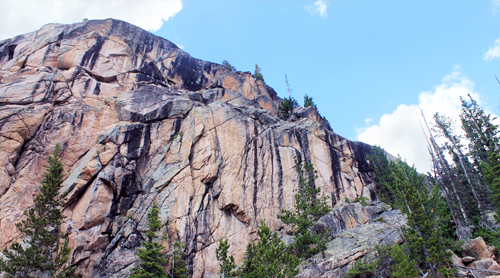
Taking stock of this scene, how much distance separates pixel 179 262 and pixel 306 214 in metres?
13.3

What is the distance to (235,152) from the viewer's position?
112 feet

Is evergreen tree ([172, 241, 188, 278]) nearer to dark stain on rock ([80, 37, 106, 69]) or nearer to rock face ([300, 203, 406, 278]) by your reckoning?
rock face ([300, 203, 406, 278])

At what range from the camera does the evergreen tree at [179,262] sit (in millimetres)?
22672

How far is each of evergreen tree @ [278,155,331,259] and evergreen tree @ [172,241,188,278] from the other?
10.2 m

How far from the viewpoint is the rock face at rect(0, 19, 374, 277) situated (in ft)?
84.3

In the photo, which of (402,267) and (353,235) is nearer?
(402,267)

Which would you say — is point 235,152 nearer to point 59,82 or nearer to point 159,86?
point 159,86

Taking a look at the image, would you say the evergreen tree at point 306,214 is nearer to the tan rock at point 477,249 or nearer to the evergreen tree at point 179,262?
the evergreen tree at point 179,262

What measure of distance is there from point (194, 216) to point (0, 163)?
1941 centimetres

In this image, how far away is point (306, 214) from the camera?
28422 mm

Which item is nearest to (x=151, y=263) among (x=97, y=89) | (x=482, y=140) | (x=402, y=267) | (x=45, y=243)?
(x=45, y=243)

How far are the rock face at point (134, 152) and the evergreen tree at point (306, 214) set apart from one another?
1.69 m

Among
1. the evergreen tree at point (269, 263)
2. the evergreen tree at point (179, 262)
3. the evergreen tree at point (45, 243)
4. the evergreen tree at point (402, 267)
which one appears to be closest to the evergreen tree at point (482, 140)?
the evergreen tree at point (402, 267)

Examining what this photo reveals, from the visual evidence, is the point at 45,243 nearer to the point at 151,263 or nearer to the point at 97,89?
the point at 151,263
